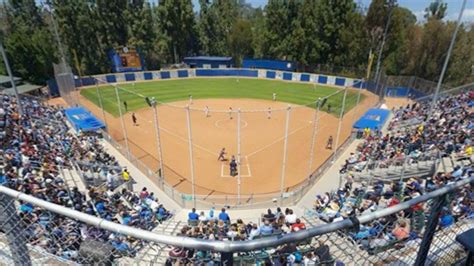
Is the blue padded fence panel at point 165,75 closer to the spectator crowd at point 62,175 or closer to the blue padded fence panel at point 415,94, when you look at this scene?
the spectator crowd at point 62,175

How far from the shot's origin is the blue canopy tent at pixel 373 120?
24322 millimetres

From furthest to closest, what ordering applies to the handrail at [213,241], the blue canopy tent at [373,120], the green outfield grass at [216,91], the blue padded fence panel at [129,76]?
1. the blue padded fence panel at [129,76]
2. the green outfield grass at [216,91]
3. the blue canopy tent at [373,120]
4. the handrail at [213,241]

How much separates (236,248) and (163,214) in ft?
40.2

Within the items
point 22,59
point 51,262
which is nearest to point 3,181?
point 51,262

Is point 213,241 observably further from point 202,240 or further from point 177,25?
point 177,25

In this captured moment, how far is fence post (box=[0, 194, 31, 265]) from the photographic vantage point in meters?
2.05

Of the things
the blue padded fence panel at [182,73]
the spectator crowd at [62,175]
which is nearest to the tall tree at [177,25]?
the blue padded fence panel at [182,73]

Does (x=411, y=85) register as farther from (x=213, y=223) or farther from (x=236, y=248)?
(x=236, y=248)

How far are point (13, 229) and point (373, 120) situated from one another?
26683mm

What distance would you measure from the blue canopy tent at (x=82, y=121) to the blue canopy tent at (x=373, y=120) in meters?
22.2

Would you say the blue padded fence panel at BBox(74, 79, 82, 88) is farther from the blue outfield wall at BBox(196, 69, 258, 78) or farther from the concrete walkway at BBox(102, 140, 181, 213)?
the concrete walkway at BBox(102, 140, 181, 213)

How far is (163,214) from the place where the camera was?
13.0 meters

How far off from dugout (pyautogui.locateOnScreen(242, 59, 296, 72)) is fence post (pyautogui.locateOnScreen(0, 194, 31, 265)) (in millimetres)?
54717

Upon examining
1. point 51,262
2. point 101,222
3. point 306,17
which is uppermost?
point 306,17
